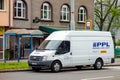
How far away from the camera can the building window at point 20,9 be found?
43094 mm

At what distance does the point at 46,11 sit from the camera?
46125 mm

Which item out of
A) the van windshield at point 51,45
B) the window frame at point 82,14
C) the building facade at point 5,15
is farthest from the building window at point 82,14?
the van windshield at point 51,45

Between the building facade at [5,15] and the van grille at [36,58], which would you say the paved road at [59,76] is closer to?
the van grille at [36,58]

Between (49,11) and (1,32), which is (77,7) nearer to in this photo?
(49,11)

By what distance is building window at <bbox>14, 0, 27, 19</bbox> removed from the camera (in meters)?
43.1

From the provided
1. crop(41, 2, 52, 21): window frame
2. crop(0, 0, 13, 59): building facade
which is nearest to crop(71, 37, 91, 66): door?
crop(0, 0, 13, 59): building facade

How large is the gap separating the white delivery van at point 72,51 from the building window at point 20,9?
1503 cm

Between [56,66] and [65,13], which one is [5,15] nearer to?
[65,13]

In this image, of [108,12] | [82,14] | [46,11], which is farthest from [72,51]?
[108,12]

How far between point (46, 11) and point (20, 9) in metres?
3.63

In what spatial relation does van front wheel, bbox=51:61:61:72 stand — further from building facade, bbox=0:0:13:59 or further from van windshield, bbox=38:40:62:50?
building facade, bbox=0:0:13:59

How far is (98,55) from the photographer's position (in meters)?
29.5

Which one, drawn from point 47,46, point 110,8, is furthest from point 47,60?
point 110,8

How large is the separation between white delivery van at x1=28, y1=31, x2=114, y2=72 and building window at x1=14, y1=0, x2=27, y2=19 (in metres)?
15.0
